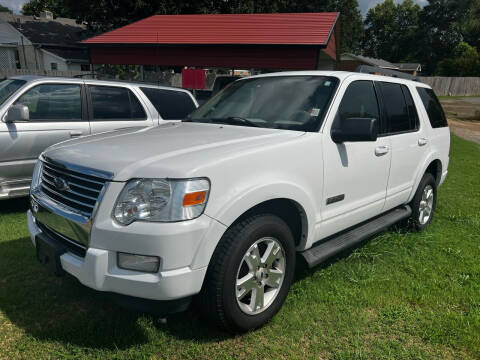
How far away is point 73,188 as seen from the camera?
258 cm

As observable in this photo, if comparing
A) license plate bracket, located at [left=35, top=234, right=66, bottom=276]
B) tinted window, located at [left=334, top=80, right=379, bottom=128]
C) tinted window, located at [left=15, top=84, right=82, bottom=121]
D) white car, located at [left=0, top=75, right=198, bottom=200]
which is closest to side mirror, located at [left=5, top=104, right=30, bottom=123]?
white car, located at [left=0, top=75, right=198, bottom=200]

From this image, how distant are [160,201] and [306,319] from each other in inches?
60.7

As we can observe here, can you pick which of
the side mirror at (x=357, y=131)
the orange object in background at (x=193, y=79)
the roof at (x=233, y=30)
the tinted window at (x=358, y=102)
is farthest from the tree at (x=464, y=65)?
the side mirror at (x=357, y=131)

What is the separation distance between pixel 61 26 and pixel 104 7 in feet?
55.0

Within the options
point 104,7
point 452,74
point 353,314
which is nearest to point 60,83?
point 353,314

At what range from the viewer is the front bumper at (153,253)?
2219 mm

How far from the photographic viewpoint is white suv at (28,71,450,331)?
7.48ft

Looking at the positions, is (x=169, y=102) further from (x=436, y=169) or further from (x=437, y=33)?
(x=437, y=33)

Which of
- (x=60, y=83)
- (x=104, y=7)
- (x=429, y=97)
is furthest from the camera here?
(x=104, y=7)

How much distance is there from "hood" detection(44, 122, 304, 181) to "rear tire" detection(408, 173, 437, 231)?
243 cm

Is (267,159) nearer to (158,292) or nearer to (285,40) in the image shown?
(158,292)

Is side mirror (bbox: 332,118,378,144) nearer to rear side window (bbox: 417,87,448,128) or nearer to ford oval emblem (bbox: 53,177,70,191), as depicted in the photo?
ford oval emblem (bbox: 53,177,70,191)

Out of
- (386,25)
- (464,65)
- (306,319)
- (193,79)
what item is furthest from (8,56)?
(386,25)

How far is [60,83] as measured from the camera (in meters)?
5.43
